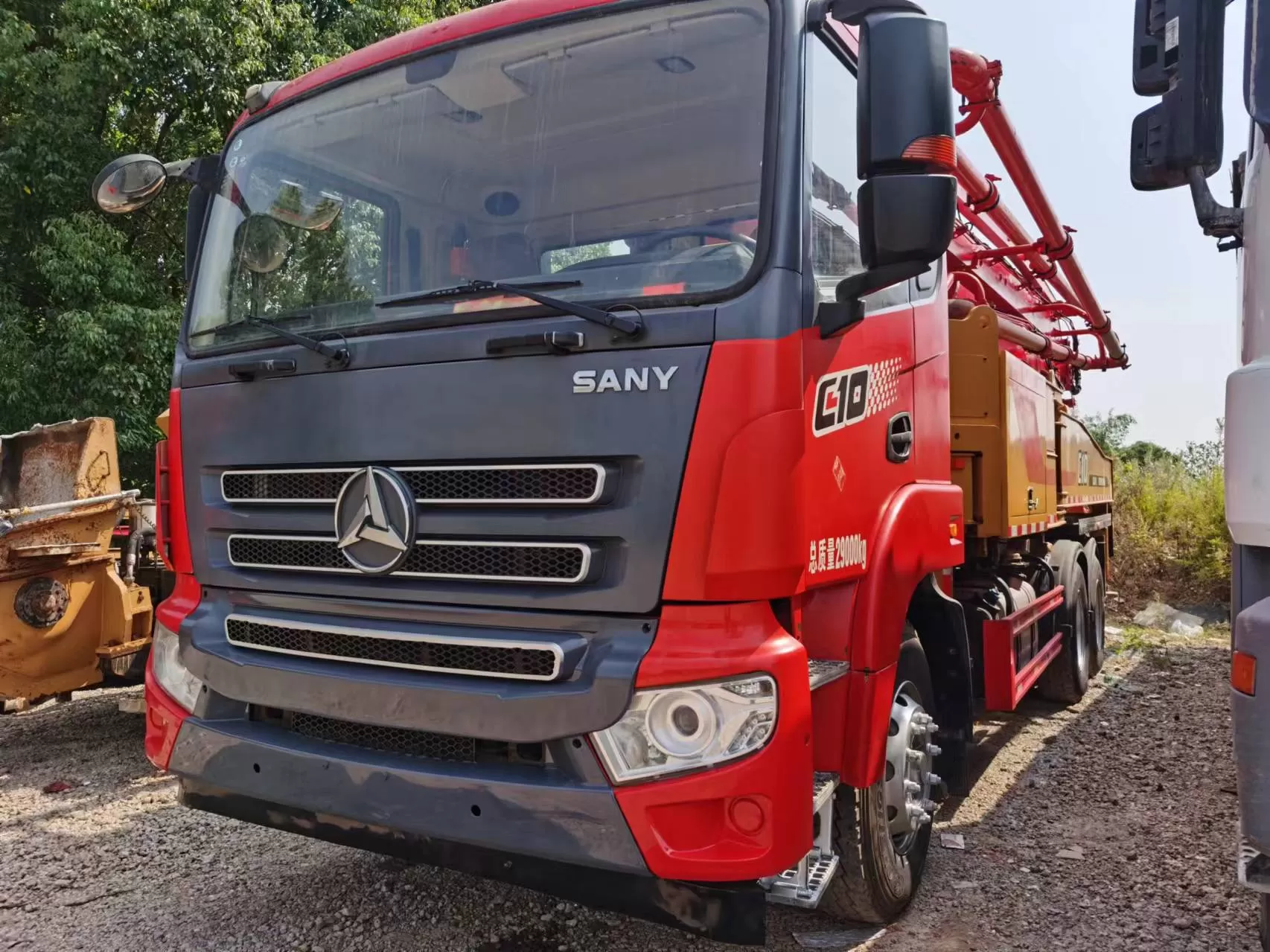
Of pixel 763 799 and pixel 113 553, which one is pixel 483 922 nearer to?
pixel 763 799

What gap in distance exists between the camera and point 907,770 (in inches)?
123

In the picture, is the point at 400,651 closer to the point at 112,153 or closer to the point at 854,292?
the point at 854,292

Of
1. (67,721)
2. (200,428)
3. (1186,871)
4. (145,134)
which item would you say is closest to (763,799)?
(200,428)

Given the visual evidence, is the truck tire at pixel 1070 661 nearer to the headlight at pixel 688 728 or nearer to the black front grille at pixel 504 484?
the headlight at pixel 688 728

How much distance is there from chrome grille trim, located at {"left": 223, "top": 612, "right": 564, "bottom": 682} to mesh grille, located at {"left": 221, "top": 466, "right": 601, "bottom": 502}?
0.34m

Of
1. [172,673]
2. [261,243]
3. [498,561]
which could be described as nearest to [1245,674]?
[498,561]

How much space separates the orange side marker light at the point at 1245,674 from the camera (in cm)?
221

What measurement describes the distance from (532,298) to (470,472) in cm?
47

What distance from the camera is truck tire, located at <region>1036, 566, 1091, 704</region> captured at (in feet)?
20.6

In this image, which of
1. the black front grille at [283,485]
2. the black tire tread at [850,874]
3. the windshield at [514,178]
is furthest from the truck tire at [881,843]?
the black front grille at [283,485]

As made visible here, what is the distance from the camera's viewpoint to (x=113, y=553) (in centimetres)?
563

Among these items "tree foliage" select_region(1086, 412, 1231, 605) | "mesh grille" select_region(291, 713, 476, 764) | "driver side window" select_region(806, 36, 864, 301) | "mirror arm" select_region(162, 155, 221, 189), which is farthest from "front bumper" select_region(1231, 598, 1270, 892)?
"tree foliage" select_region(1086, 412, 1231, 605)

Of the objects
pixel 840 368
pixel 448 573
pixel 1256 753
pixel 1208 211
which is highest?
pixel 1208 211

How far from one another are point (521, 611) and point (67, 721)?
5.22m
